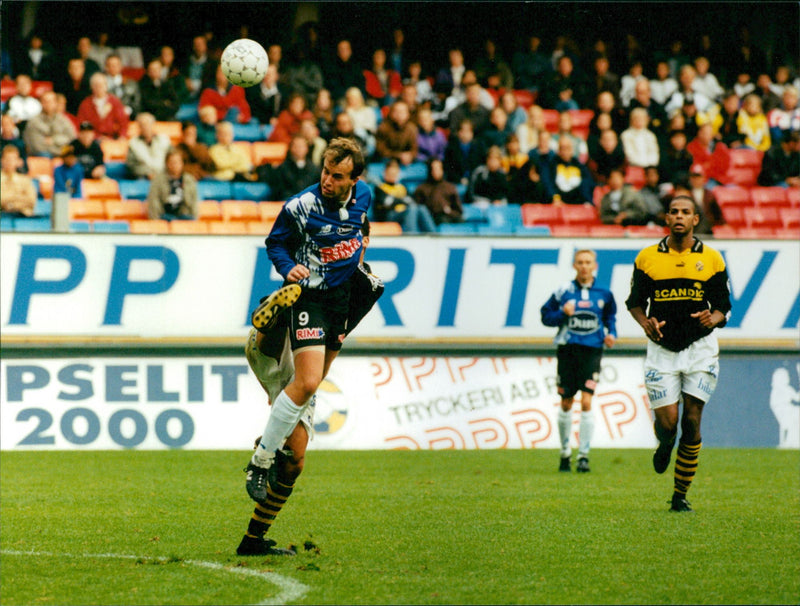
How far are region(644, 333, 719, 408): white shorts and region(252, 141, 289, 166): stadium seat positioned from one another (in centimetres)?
1106

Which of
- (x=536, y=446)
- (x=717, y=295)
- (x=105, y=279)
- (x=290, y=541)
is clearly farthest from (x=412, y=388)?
(x=290, y=541)

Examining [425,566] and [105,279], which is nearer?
[425,566]

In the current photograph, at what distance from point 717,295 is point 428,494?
298 cm

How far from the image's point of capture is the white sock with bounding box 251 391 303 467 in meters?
6.99

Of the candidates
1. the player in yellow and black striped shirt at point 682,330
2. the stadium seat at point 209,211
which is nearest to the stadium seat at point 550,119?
the stadium seat at point 209,211

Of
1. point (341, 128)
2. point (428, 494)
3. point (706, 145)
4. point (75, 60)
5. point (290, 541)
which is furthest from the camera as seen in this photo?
point (706, 145)

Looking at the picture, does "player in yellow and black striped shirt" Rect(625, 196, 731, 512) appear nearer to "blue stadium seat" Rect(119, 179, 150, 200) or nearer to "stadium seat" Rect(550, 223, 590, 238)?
"stadium seat" Rect(550, 223, 590, 238)

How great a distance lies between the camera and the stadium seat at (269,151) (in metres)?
20.0

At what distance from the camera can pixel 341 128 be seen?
18.7m

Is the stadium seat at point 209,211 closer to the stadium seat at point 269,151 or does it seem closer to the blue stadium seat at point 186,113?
the stadium seat at point 269,151

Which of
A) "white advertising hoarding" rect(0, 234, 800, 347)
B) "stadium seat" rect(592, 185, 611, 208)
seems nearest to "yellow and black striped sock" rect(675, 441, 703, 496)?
"white advertising hoarding" rect(0, 234, 800, 347)

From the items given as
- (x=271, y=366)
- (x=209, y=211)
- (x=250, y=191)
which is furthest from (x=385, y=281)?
(x=271, y=366)

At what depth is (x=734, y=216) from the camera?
20.1m

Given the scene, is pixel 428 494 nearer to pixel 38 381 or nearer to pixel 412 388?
pixel 412 388
